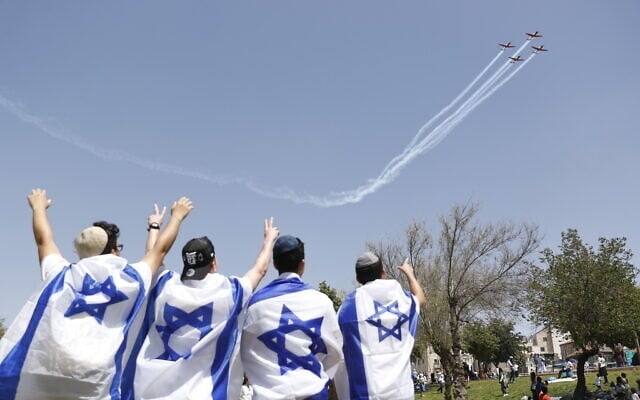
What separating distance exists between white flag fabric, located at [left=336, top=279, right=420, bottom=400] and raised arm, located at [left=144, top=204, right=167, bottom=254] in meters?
1.70

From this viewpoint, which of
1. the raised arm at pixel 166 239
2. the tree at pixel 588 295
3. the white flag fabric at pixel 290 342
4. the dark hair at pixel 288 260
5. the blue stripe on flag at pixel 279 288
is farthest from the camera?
the tree at pixel 588 295

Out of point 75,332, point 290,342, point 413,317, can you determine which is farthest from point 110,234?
point 413,317

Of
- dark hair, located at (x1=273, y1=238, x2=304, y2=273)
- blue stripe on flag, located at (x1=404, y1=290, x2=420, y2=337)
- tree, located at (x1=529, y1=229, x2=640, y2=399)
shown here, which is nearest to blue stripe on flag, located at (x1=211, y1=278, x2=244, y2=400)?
dark hair, located at (x1=273, y1=238, x2=304, y2=273)

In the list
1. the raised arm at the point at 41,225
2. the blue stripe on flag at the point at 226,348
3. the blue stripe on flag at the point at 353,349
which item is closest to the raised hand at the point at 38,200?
the raised arm at the point at 41,225

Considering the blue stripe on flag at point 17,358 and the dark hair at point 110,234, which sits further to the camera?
A: the dark hair at point 110,234

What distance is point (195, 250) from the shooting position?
3.84m

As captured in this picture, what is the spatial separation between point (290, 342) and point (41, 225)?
1.98 metres

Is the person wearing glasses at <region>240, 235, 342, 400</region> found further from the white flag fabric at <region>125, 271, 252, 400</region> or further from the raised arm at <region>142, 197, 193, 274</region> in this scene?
the raised arm at <region>142, 197, 193, 274</region>

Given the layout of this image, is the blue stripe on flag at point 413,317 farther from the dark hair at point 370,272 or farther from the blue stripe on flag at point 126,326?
the blue stripe on flag at point 126,326

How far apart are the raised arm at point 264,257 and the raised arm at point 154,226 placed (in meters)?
0.82

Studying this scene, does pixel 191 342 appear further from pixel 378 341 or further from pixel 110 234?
pixel 378 341

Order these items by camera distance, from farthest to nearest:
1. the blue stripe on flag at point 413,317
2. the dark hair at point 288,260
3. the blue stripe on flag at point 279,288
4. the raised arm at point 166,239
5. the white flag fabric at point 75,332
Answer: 1. the blue stripe on flag at point 413,317
2. the dark hair at point 288,260
3. the blue stripe on flag at point 279,288
4. the raised arm at point 166,239
5. the white flag fabric at point 75,332

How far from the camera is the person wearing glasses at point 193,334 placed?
11.4 ft

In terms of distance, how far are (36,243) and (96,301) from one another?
29.1 inches
